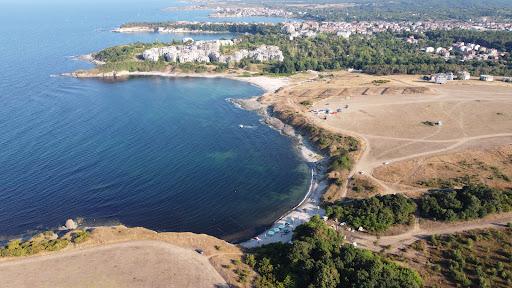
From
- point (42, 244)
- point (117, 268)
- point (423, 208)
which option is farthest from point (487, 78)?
point (42, 244)

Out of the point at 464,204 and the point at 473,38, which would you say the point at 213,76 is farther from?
the point at 473,38

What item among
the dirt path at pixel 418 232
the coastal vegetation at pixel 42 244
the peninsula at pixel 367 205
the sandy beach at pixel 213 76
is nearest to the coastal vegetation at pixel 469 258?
the peninsula at pixel 367 205

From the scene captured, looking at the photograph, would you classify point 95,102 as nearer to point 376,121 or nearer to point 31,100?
point 31,100

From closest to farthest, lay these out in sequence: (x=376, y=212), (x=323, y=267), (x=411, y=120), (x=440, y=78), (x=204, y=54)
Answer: (x=323, y=267)
(x=376, y=212)
(x=411, y=120)
(x=440, y=78)
(x=204, y=54)

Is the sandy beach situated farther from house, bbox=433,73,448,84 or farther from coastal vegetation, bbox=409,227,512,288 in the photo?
coastal vegetation, bbox=409,227,512,288

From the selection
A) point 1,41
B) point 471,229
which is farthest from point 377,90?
point 1,41
